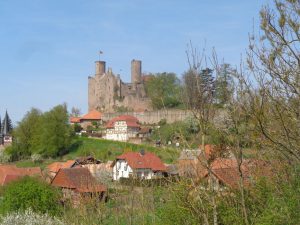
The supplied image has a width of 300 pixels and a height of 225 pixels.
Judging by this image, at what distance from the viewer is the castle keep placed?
8485 cm

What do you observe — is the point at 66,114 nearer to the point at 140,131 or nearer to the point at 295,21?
the point at 140,131

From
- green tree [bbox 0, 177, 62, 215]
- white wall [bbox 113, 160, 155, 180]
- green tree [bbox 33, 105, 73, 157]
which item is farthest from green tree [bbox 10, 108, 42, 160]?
green tree [bbox 0, 177, 62, 215]

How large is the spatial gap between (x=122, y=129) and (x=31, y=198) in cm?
4290

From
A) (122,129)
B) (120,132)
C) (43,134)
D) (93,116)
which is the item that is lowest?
(43,134)

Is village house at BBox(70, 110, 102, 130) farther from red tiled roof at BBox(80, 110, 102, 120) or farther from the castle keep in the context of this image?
the castle keep

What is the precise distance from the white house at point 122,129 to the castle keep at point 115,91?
51.0 ft

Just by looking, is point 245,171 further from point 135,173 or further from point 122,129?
point 122,129

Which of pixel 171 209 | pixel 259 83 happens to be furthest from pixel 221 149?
pixel 171 209

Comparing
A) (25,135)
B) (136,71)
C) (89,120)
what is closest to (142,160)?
(25,135)

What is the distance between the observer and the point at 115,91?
291 feet

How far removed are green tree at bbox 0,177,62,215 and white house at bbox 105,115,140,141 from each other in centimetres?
4037

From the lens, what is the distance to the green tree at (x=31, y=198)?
21953 millimetres

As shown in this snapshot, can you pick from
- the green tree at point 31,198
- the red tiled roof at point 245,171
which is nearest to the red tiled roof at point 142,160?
the green tree at point 31,198

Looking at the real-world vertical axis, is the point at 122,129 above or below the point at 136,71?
below
